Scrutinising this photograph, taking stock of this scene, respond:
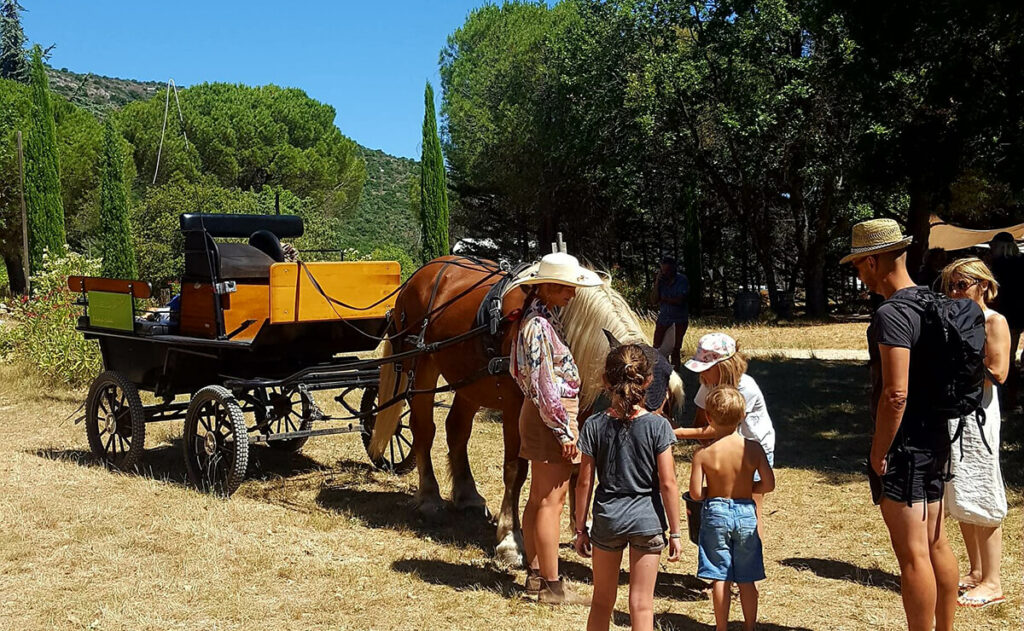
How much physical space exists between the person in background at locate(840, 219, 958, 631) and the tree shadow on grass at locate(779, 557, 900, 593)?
134 centimetres

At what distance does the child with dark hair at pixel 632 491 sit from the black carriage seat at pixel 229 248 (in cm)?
415

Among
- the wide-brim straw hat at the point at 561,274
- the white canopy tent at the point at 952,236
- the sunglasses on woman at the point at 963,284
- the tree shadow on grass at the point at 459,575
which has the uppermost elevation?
the white canopy tent at the point at 952,236

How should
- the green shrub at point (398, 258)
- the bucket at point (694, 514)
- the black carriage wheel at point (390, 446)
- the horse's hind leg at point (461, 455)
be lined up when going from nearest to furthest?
1. the bucket at point (694, 514)
2. the horse's hind leg at point (461, 455)
3. the black carriage wheel at point (390, 446)
4. the green shrub at point (398, 258)

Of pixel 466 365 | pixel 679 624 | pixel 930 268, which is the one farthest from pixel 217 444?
Result: pixel 930 268

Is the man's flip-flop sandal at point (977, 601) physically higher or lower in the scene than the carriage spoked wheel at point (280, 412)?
lower

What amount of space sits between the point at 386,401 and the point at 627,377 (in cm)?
352

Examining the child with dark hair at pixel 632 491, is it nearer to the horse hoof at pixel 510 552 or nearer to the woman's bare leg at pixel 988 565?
the horse hoof at pixel 510 552

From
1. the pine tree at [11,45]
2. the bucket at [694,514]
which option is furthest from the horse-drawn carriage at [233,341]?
the pine tree at [11,45]

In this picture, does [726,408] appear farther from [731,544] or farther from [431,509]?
[431,509]

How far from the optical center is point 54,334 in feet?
38.5

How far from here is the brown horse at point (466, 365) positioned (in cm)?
491

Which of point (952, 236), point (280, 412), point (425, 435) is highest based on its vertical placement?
point (952, 236)

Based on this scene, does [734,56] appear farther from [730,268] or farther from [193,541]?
[193,541]

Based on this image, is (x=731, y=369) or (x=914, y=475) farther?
(x=731, y=369)
